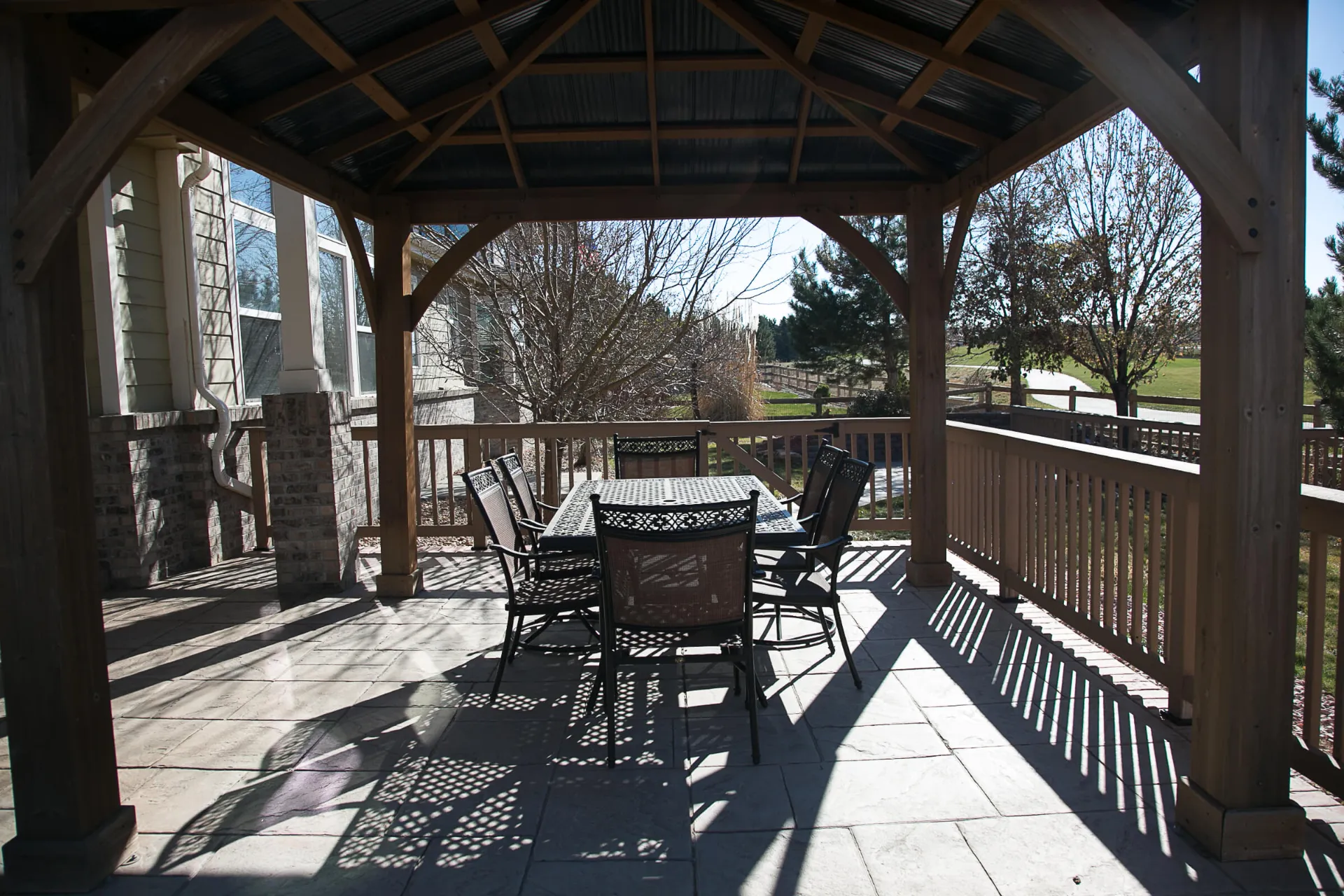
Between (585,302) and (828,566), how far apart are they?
19.5 ft

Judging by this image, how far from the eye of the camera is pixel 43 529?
225 cm

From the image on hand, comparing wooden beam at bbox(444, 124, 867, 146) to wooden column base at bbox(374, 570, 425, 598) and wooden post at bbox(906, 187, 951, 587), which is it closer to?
wooden post at bbox(906, 187, 951, 587)

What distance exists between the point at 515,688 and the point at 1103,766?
2.34 meters

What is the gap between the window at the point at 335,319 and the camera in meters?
7.46

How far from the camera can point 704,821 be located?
2.55 m

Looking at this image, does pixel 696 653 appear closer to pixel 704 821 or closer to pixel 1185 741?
pixel 704 821

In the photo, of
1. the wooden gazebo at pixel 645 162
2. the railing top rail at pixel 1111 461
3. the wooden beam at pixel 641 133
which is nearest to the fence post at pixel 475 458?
the wooden gazebo at pixel 645 162

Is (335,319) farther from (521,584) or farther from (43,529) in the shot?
(43,529)

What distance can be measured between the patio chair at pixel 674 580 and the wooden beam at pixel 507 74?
230 cm

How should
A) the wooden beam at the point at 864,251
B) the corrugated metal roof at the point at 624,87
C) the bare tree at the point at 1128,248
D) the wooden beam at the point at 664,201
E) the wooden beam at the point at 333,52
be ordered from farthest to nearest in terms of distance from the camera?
the bare tree at the point at 1128,248, the wooden beam at the point at 664,201, the wooden beam at the point at 864,251, the corrugated metal roof at the point at 624,87, the wooden beam at the point at 333,52

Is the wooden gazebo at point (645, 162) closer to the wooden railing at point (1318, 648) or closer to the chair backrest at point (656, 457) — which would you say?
the wooden railing at point (1318, 648)

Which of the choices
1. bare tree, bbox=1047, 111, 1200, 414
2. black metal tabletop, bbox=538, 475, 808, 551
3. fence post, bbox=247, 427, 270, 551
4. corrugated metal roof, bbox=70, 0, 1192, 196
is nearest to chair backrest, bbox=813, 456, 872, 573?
black metal tabletop, bbox=538, 475, 808, 551

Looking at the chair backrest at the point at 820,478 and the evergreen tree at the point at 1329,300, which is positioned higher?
the evergreen tree at the point at 1329,300

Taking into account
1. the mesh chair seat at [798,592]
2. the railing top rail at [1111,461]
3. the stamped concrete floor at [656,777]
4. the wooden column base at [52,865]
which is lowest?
the stamped concrete floor at [656,777]
